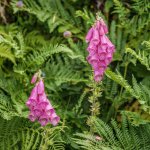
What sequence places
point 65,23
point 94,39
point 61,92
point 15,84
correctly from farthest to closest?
1. point 65,23
2. point 61,92
3. point 15,84
4. point 94,39

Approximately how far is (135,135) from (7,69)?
1.43 m

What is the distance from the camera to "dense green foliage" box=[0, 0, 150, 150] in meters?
3.07

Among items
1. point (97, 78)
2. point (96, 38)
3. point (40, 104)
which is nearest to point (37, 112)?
point (40, 104)

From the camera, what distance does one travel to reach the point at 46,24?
4.38 m

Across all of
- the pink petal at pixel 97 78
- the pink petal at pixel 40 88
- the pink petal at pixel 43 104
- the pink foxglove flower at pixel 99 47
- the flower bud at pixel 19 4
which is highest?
the flower bud at pixel 19 4


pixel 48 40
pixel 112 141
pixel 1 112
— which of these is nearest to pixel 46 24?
pixel 48 40

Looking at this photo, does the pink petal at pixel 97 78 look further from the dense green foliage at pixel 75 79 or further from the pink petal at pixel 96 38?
the pink petal at pixel 96 38

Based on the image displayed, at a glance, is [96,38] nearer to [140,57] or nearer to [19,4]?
[140,57]

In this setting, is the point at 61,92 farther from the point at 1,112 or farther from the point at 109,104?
the point at 1,112

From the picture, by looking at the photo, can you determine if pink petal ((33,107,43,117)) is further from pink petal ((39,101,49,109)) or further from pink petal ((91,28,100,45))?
pink petal ((91,28,100,45))

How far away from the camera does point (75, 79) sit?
3604mm

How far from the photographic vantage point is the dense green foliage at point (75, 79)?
3.07 metres

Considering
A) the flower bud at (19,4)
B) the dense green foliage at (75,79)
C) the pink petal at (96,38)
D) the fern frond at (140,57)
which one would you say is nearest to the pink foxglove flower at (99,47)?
the pink petal at (96,38)

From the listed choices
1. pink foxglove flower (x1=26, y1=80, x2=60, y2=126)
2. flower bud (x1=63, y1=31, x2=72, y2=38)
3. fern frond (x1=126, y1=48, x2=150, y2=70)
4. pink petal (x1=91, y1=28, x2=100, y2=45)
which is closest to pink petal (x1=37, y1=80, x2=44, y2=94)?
pink foxglove flower (x1=26, y1=80, x2=60, y2=126)
